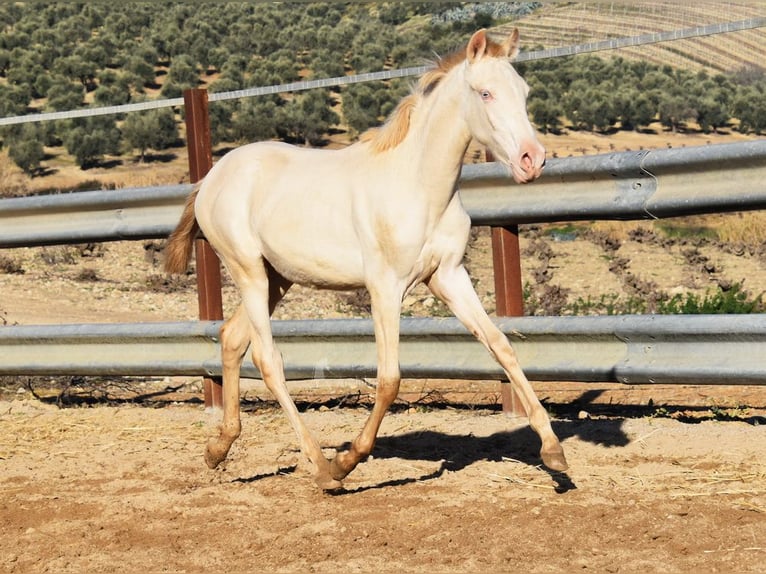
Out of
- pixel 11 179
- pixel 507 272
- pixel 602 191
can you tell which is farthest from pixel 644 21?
pixel 11 179

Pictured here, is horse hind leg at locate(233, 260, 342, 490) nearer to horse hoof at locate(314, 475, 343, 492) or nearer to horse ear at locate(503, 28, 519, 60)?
horse hoof at locate(314, 475, 343, 492)

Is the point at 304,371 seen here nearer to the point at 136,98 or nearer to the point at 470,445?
the point at 470,445

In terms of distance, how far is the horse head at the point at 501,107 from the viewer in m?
4.62

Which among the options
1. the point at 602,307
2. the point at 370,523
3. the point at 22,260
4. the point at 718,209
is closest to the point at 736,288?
the point at 602,307

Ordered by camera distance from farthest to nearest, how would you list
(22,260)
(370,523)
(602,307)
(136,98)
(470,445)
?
(136,98), (22,260), (602,307), (470,445), (370,523)

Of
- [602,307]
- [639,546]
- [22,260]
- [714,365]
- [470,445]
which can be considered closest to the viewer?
[639,546]

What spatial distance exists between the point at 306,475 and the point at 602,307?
4677 millimetres

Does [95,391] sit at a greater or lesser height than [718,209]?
lesser

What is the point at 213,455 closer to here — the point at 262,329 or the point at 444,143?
the point at 262,329

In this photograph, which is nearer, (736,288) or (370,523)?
(370,523)

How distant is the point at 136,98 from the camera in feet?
126

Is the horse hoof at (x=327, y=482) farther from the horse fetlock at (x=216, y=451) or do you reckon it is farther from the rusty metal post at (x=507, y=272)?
the rusty metal post at (x=507, y=272)

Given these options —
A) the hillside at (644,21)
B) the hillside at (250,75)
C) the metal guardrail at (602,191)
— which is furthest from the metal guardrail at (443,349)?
the hillside at (250,75)

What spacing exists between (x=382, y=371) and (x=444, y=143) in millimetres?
1063
